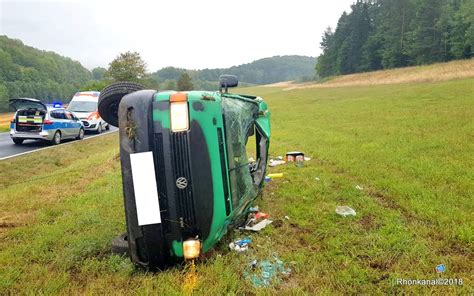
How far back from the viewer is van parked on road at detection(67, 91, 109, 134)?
18.3 m

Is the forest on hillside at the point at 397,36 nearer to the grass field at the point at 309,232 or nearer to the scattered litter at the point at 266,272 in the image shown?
the grass field at the point at 309,232

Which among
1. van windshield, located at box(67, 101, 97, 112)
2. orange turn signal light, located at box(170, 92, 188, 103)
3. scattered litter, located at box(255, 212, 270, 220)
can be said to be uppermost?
van windshield, located at box(67, 101, 97, 112)

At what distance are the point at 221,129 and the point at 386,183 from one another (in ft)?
11.1

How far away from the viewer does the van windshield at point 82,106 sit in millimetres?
18875

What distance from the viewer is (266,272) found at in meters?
2.70

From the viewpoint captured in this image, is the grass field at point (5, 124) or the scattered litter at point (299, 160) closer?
the scattered litter at point (299, 160)

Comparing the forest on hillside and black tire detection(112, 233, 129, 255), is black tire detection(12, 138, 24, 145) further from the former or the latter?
the forest on hillside

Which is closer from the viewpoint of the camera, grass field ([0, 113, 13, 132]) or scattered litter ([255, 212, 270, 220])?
scattered litter ([255, 212, 270, 220])

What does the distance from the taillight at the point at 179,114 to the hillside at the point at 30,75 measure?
57.9m

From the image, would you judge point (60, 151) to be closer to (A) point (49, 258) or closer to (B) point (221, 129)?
(A) point (49, 258)

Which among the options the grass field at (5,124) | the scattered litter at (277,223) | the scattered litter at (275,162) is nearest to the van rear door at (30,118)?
the grass field at (5,124)

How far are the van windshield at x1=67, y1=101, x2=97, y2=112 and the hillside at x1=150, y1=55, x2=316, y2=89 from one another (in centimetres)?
10148

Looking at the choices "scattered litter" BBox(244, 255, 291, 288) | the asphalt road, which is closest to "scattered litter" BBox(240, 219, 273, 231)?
"scattered litter" BBox(244, 255, 291, 288)

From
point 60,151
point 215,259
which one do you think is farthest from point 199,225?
point 60,151
